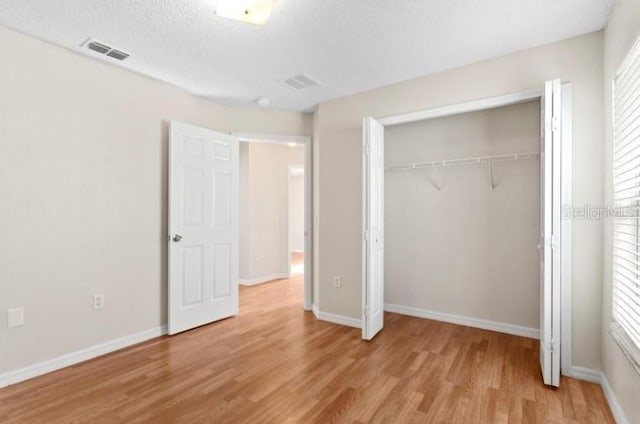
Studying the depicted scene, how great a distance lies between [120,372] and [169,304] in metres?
0.81

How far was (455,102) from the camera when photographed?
117 inches

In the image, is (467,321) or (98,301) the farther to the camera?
(467,321)

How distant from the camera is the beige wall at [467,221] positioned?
10.5 ft

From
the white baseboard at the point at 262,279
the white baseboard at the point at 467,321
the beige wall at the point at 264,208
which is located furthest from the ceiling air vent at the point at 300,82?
the white baseboard at the point at 262,279

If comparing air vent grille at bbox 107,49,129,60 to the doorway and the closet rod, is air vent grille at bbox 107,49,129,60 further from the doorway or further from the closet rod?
the closet rod

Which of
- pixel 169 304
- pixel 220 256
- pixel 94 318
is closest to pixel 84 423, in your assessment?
pixel 94 318

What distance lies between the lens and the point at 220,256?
369 centimetres

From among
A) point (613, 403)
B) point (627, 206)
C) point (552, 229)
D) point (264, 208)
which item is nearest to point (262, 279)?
point (264, 208)

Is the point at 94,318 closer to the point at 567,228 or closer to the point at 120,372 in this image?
the point at 120,372

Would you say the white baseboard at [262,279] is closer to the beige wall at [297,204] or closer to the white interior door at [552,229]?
the beige wall at [297,204]

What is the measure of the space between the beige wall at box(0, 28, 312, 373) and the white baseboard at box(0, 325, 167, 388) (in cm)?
5

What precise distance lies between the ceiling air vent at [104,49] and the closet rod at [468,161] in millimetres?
2897

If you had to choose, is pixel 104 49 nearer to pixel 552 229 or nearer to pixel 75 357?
pixel 75 357

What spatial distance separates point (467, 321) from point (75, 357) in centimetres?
365
